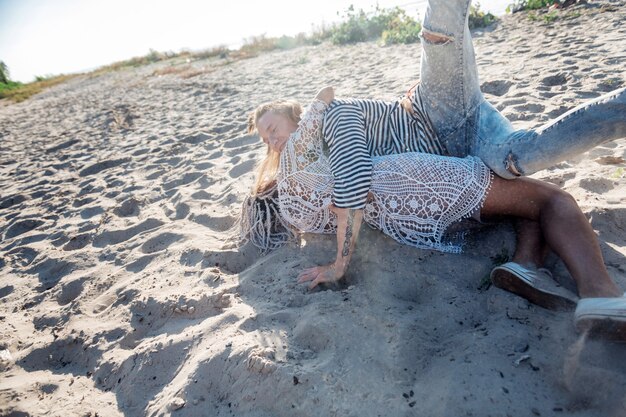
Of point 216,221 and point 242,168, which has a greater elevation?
point 242,168

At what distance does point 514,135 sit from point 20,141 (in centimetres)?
853

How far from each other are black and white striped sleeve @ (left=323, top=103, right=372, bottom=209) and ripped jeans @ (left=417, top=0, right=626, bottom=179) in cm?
58

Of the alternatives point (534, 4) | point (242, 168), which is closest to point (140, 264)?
point (242, 168)

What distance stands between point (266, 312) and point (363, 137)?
100 cm

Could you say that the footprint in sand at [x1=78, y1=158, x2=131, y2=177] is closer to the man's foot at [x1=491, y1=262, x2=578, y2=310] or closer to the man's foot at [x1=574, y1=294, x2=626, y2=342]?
the man's foot at [x1=491, y1=262, x2=578, y2=310]

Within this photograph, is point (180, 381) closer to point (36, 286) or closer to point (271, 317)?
point (271, 317)

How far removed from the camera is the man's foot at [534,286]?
152 cm

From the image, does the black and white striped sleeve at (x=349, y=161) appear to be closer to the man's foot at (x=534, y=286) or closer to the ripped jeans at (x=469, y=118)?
the ripped jeans at (x=469, y=118)

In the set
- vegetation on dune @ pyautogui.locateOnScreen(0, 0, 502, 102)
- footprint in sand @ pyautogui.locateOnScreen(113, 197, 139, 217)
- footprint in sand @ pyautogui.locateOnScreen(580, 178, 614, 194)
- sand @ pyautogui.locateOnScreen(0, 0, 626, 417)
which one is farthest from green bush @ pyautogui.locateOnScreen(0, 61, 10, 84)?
footprint in sand @ pyautogui.locateOnScreen(580, 178, 614, 194)

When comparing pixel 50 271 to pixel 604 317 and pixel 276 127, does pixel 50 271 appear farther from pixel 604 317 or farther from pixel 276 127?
pixel 604 317

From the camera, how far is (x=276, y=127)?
7.53 feet

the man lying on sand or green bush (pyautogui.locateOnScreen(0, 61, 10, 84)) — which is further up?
green bush (pyautogui.locateOnScreen(0, 61, 10, 84))

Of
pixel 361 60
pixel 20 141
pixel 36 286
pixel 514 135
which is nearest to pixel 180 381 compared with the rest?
pixel 36 286

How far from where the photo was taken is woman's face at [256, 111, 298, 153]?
2293 millimetres
